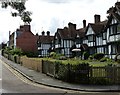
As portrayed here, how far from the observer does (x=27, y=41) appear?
106 m

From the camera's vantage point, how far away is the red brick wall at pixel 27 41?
106 m

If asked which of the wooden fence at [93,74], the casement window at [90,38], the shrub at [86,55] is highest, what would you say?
the casement window at [90,38]

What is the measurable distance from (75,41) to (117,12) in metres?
26.9

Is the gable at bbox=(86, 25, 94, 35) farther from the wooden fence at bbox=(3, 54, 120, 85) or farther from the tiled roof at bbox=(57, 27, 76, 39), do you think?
the wooden fence at bbox=(3, 54, 120, 85)

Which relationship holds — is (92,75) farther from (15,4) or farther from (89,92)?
(15,4)

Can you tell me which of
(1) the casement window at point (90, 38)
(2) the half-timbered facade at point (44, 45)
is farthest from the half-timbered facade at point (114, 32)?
(2) the half-timbered facade at point (44, 45)

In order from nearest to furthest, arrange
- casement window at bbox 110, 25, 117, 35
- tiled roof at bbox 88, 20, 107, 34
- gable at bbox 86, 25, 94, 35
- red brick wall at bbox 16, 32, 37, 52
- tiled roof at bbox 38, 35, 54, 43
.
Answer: casement window at bbox 110, 25, 117, 35 < tiled roof at bbox 88, 20, 107, 34 < gable at bbox 86, 25, 94, 35 < red brick wall at bbox 16, 32, 37, 52 < tiled roof at bbox 38, 35, 54, 43

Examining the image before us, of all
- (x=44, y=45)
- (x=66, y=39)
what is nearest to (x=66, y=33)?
(x=66, y=39)

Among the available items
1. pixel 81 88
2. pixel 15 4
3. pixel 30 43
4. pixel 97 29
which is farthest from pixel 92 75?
pixel 30 43

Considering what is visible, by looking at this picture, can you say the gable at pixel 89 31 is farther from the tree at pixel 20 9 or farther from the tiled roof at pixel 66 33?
the tree at pixel 20 9

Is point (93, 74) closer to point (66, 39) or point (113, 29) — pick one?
point (113, 29)

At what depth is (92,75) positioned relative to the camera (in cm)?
2236

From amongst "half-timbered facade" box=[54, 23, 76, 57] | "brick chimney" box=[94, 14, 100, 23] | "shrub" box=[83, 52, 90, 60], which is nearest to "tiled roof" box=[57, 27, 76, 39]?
"half-timbered facade" box=[54, 23, 76, 57]

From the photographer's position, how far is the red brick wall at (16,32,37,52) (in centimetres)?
10638
